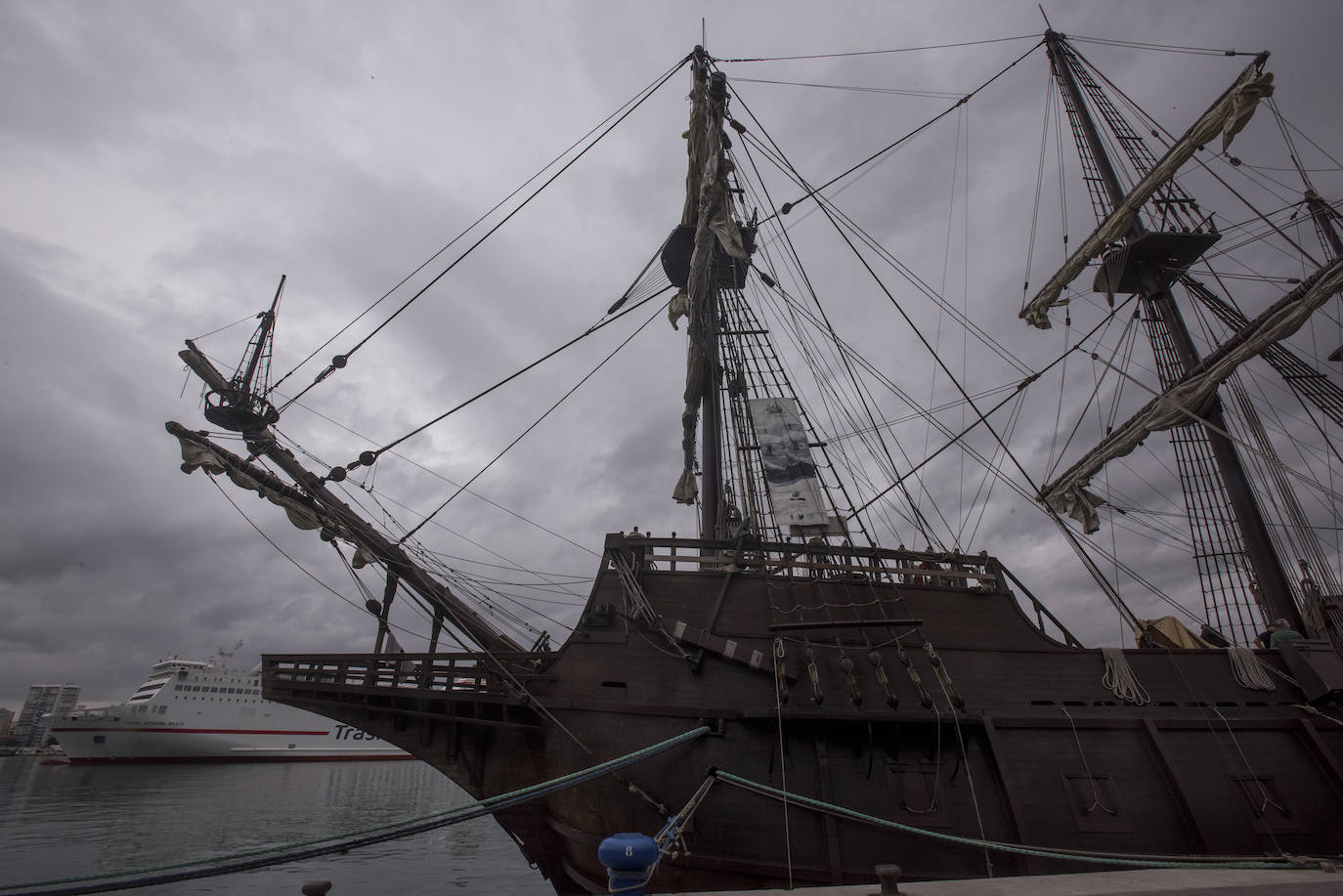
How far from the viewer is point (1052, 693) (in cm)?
748

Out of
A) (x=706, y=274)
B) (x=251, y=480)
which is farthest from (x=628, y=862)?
(x=706, y=274)

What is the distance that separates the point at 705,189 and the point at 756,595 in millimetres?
7326

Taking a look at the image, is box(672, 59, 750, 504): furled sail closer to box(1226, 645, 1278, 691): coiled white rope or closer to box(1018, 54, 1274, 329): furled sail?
box(1226, 645, 1278, 691): coiled white rope

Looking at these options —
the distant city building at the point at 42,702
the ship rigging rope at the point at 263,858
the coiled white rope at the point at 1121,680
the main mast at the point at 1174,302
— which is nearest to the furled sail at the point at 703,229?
the coiled white rope at the point at 1121,680

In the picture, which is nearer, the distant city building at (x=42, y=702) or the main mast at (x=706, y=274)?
the main mast at (x=706, y=274)

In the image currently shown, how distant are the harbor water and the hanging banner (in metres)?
8.11

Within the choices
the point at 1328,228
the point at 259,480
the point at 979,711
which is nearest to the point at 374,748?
the point at 259,480

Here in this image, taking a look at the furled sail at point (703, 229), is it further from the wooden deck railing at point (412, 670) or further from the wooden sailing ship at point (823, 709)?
the wooden deck railing at point (412, 670)

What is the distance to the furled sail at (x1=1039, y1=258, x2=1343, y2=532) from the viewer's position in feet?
37.9

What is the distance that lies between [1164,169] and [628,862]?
18.2 m

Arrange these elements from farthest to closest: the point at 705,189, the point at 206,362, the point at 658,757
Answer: the point at 705,189
the point at 206,362
the point at 658,757

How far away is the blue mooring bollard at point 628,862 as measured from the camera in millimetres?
2848

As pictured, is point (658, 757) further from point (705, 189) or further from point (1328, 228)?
point (1328, 228)

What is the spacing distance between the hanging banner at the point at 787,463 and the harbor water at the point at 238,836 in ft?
26.6
